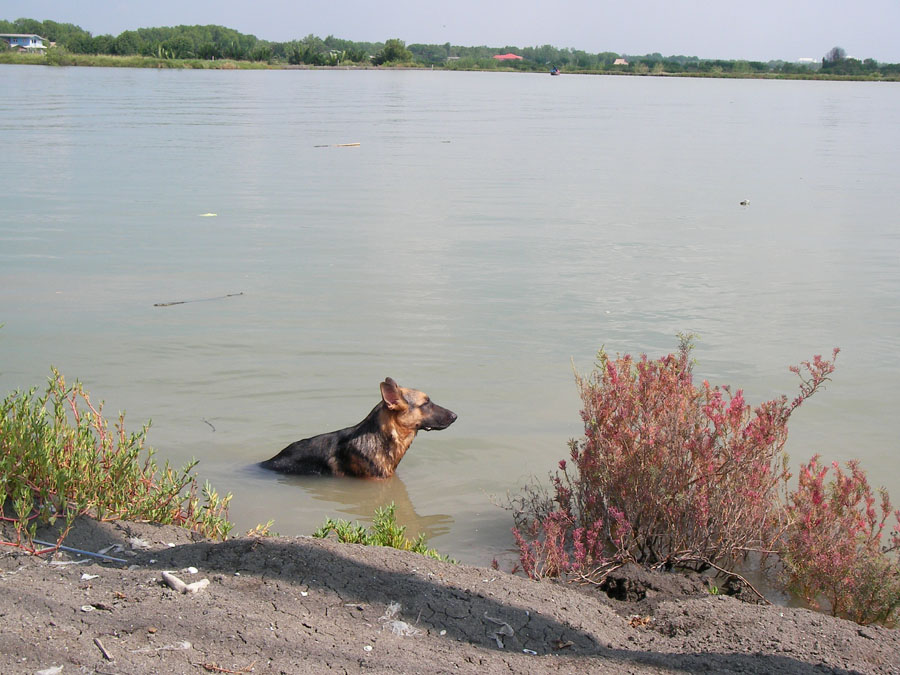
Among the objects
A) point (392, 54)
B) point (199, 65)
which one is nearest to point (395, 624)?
point (199, 65)

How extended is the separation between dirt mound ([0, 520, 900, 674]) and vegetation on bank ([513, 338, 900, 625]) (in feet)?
1.83

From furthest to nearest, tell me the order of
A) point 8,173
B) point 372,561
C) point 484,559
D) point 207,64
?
point 207,64
point 8,173
point 484,559
point 372,561

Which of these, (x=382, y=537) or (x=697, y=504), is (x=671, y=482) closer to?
(x=697, y=504)

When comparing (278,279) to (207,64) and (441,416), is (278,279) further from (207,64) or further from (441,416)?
(207,64)

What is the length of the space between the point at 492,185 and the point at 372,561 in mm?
19638

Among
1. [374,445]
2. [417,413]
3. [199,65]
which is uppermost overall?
[199,65]

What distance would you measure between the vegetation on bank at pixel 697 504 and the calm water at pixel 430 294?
1067 millimetres

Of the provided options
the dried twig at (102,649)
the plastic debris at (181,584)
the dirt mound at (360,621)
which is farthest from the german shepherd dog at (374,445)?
the dried twig at (102,649)

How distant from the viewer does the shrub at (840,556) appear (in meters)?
5.13

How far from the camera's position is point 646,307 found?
1240 centimetres

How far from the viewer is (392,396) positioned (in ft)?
24.4

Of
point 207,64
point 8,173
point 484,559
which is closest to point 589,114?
point 8,173

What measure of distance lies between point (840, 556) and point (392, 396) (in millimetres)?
3504

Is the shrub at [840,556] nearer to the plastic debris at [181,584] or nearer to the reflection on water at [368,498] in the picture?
the reflection on water at [368,498]
